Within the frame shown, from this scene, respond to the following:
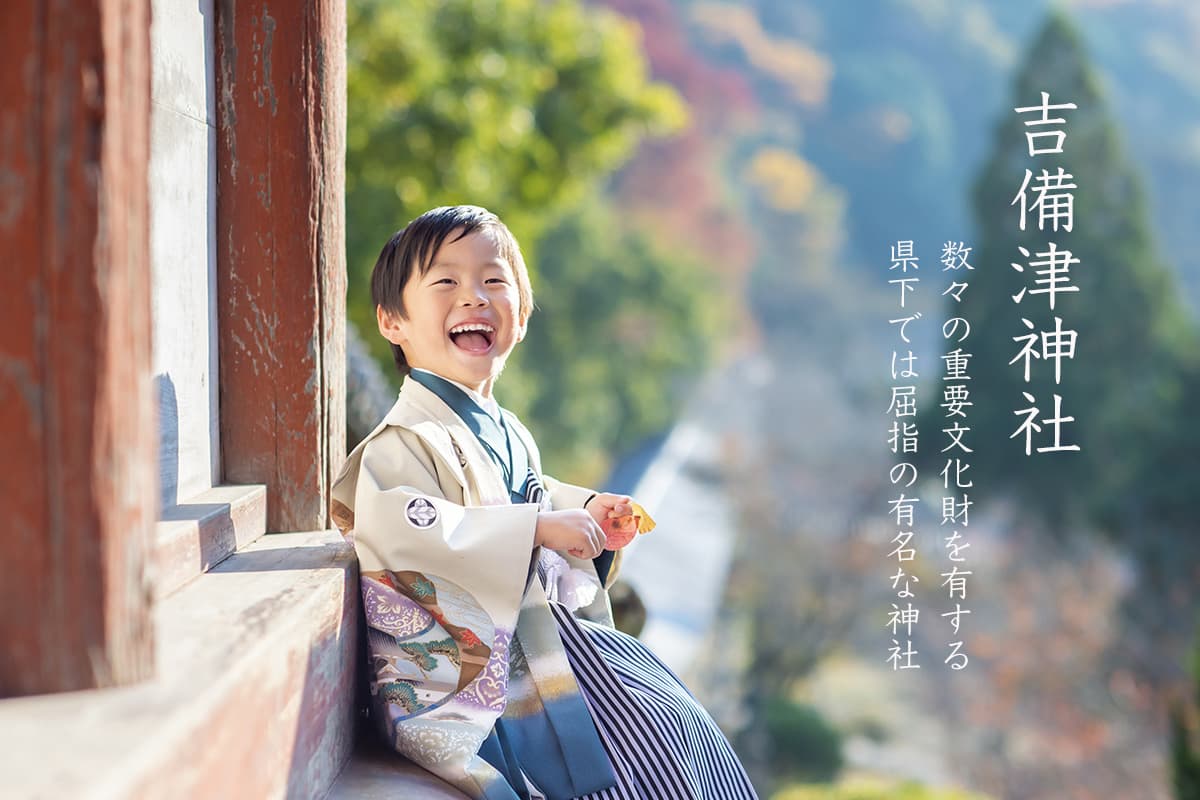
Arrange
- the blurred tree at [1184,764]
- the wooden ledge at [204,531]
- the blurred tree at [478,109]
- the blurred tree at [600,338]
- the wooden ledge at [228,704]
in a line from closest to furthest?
the wooden ledge at [228,704]
the wooden ledge at [204,531]
the blurred tree at [1184,764]
the blurred tree at [478,109]
the blurred tree at [600,338]

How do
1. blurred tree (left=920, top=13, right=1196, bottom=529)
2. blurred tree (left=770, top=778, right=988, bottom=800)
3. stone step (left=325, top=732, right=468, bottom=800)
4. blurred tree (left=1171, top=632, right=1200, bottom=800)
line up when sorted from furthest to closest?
blurred tree (left=920, top=13, right=1196, bottom=529) → blurred tree (left=770, top=778, right=988, bottom=800) → blurred tree (left=1171, top=632, right=1200, bottom=800) → stone step (left=325, top=732, right=468, bottom=800)

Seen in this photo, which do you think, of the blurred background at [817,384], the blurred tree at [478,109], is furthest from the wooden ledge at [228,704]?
the blurred tree at [478,109]

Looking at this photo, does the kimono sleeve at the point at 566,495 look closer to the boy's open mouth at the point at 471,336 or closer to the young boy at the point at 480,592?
the young boy at the point at 480,592

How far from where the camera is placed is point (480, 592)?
1.97 m

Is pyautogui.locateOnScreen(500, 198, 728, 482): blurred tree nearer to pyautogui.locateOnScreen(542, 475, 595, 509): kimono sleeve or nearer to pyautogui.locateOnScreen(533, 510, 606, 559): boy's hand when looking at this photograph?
pyautogui.locateOnScreen(542, 475, 595, 509): kimono sleeve

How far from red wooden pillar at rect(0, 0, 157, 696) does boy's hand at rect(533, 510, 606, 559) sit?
0.83 m

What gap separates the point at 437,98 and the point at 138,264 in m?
6.39

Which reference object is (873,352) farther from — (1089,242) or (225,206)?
(225,206)

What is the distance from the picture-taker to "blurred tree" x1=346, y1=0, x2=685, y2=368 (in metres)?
7.35

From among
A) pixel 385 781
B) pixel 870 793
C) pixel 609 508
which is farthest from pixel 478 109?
pixel 385 781

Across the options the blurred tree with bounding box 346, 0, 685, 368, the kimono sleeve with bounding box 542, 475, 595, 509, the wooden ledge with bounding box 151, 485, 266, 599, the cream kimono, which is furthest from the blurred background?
the wooden ledge with bounding box 151, 485, 266, 599

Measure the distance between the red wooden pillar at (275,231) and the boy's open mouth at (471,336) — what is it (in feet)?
0.78

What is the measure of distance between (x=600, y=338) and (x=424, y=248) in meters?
14.5

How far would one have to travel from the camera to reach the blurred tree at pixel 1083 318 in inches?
494
